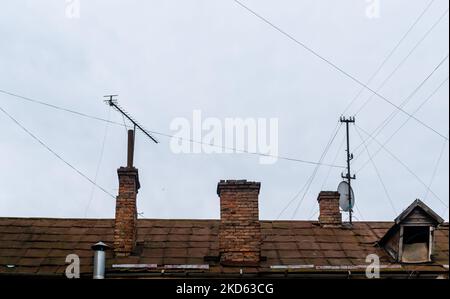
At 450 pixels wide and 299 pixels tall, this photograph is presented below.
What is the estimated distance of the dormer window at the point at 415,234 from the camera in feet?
47.2

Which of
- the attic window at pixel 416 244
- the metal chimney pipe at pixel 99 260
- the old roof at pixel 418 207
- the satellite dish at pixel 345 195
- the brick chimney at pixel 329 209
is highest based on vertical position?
the satellite dish at pixel 345 195

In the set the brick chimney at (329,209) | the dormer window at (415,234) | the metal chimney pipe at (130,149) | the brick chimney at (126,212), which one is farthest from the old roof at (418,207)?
the metal chimney pipe at (130,149)

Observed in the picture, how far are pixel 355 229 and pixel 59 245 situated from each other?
7.00 metres

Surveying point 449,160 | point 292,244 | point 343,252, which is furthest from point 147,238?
point 449,160

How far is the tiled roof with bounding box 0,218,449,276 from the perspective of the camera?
13844 millimetres

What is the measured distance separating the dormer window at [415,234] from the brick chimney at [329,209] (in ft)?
7.84

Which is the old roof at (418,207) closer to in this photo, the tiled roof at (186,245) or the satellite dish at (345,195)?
the tiled roof at (186,245)

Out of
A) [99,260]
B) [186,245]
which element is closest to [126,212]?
[186,245]

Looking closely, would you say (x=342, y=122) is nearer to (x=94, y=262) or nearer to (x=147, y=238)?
(x=147, y=238)

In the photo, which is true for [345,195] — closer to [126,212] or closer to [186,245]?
[186,245]

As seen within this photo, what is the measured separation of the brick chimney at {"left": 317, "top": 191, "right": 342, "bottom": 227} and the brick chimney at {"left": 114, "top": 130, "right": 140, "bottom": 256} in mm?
4704

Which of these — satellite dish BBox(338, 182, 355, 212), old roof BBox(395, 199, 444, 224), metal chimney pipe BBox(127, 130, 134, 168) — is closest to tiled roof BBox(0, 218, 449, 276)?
old roof BBox(395, 199, 444, 224)

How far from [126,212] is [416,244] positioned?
20.6 ft
